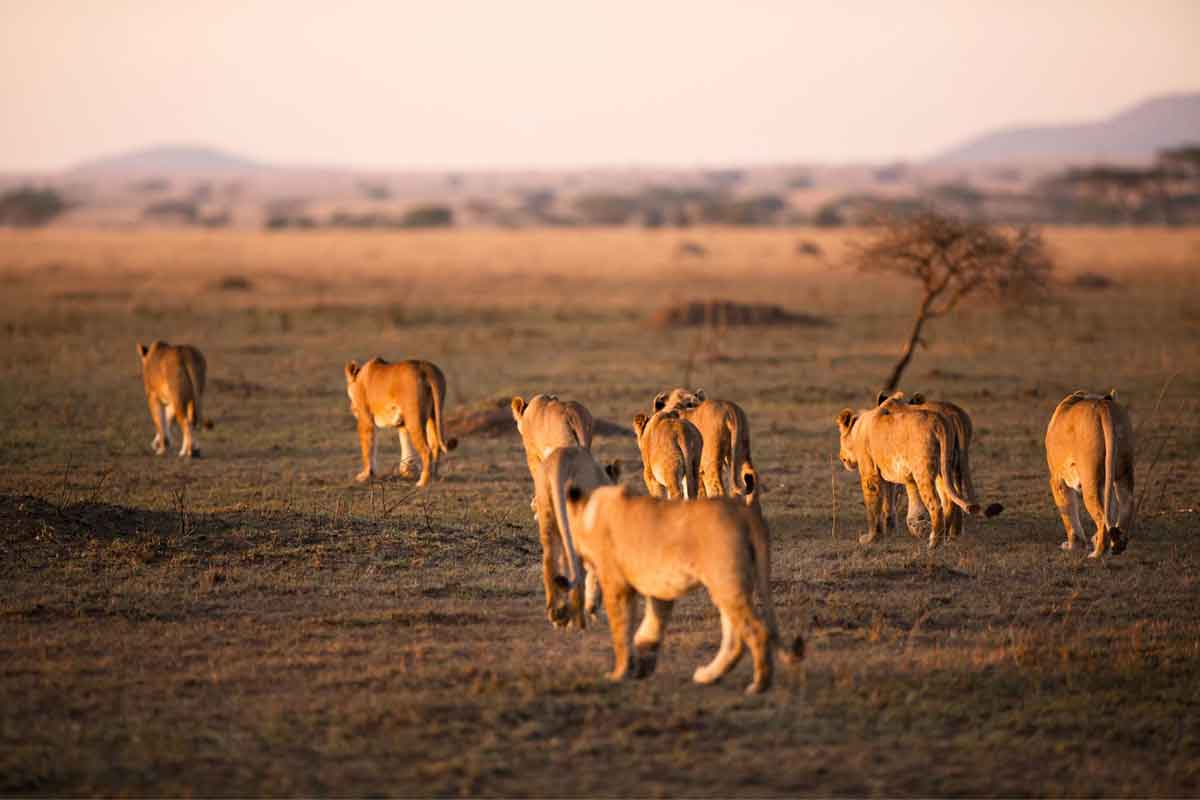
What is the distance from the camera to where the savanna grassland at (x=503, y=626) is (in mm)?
7105

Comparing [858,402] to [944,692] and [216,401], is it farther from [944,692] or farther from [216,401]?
[944,692]

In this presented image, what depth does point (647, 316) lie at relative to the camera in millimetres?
39812

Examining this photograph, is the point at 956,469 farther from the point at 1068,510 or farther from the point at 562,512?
the point at 562,512

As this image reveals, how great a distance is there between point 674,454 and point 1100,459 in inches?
145

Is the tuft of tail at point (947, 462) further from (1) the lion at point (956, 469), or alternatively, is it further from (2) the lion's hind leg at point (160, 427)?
(2) the lion's hind leg at point (160, 427)

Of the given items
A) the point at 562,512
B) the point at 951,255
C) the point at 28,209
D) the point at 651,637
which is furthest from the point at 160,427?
the point at 28,209

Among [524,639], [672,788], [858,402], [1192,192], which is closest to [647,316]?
[858,402]

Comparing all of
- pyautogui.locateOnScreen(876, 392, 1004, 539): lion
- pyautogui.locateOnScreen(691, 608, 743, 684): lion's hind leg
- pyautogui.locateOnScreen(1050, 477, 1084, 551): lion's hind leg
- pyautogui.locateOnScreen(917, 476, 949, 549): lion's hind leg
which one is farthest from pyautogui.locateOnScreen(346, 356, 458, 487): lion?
pyautogui.locateOnScreen(691, 608, 743, 684): lion's hind leg

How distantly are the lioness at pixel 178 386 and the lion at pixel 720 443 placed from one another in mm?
7240

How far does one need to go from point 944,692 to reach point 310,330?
2840 cm

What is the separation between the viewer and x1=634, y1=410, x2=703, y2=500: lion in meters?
12.1

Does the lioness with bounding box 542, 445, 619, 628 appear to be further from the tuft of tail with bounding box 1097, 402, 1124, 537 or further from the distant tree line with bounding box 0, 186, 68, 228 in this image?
the distant tree line with bounding box 0, 186, 68, 228

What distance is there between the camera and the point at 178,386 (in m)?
17.4

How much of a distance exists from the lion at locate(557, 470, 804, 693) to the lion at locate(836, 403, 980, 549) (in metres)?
4.03
